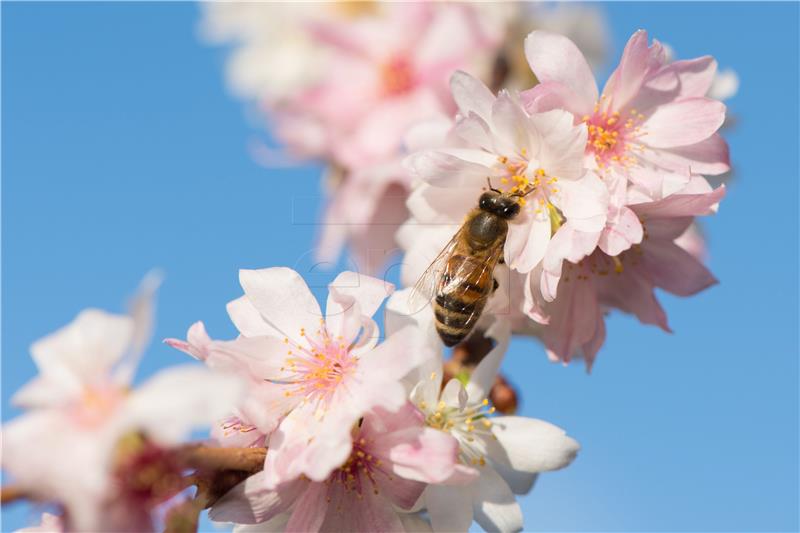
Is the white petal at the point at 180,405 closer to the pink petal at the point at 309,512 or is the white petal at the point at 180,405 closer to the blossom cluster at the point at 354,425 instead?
the blossom cluster at the point at 354,425

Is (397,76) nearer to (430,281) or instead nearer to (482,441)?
(430,281)

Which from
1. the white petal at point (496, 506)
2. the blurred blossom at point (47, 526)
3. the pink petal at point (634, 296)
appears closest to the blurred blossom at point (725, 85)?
the pink petal at point (634, 296)

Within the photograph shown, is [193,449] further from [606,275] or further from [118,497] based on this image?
[606,275]

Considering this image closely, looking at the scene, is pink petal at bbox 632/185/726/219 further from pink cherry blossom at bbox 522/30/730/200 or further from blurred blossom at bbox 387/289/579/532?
blurred blossom at bbox 387/289/579/532

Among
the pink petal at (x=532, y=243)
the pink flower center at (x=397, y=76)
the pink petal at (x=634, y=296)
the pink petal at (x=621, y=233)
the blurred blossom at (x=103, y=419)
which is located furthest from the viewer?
the pink flower center at (x=397, y=76)

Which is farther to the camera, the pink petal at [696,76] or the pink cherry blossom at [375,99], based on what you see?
the pink cherry blossom at [375,99]

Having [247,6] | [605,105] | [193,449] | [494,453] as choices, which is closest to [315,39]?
[247,6]

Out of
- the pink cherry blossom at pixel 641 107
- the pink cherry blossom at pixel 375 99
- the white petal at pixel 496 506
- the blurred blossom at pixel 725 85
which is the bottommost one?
the white petal at pixel 496 506

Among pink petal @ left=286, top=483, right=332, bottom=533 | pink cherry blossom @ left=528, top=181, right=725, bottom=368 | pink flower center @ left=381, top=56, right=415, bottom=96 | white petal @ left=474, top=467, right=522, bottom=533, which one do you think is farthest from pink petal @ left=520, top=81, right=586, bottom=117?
pink flower center @ left=381, top=56, right=415, bottom=96

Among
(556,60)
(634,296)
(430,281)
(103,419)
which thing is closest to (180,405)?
(103,419)
